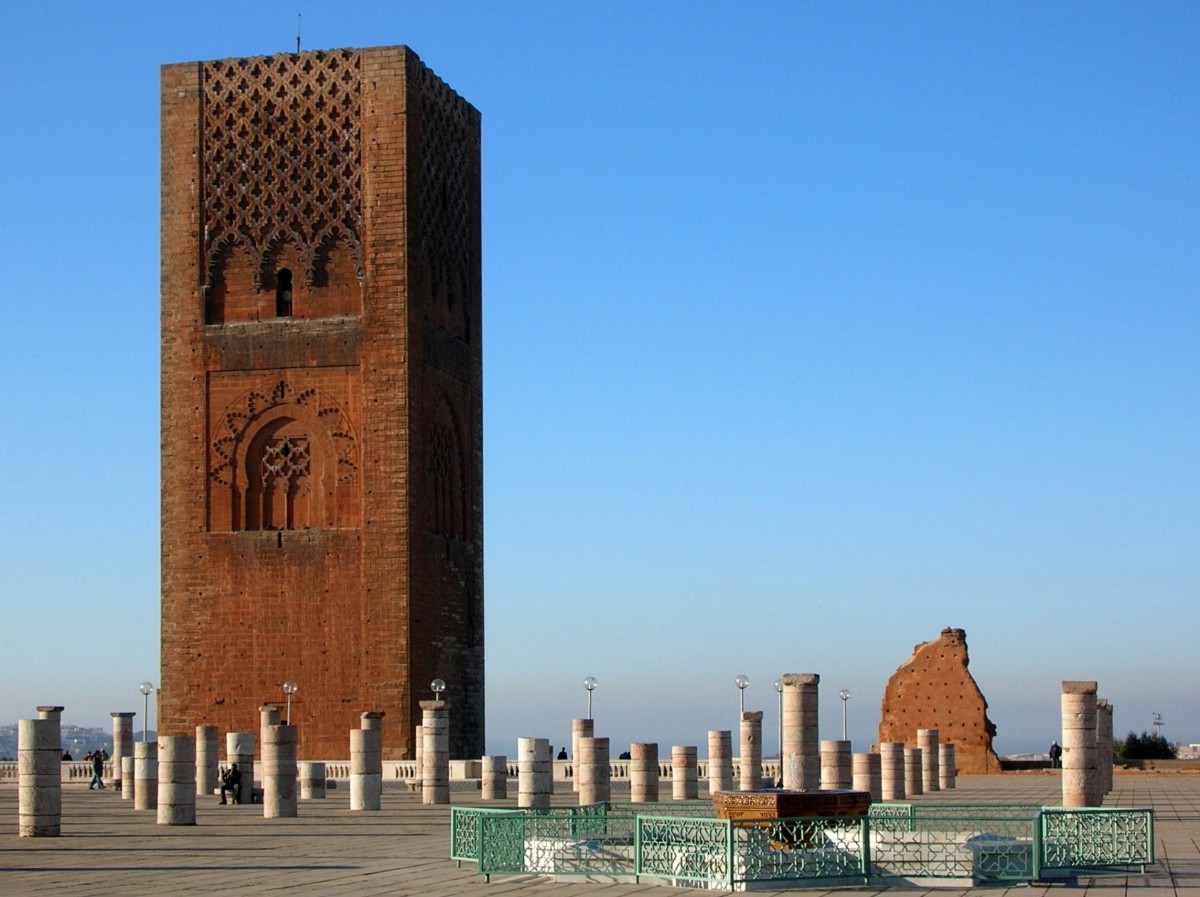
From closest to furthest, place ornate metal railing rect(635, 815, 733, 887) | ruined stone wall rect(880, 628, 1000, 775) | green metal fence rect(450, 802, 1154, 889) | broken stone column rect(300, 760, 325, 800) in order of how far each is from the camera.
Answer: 1. ornate metal railing rect(635, 815, 733, 887)
2. green metal fence rect(450, 802, 1154, 889)
3. broken stone column rect(300, 760, 325, 800)
4. ruined stone wall rect(880, 628, 1000, 775)

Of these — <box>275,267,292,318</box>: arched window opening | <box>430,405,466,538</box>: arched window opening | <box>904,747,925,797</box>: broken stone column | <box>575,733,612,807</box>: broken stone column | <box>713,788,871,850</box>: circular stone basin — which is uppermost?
<box>275,267,292,318</box>: arched window opening

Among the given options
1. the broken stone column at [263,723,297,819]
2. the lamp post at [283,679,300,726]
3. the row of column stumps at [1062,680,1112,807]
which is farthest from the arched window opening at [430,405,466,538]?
the row of column stumps at [1062,680,1112,807]

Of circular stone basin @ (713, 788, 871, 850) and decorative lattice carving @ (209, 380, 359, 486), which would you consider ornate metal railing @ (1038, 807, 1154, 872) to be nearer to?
circular stone basin @ (713, 788, 871, 850)

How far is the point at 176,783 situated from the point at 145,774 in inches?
142

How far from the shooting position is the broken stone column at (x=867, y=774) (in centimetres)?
2170

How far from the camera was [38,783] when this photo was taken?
1738 cm

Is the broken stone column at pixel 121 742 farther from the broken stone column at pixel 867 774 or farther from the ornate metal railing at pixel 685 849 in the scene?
the ornate metal railing at pixel 685 849

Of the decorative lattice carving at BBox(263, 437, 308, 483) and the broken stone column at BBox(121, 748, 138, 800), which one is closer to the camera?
the broken stone column at BBox(121, 748, 138, 800)

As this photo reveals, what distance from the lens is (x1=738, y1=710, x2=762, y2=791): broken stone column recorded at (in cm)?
2497

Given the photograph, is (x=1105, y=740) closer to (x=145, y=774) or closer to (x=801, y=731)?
(x=801, y=731)

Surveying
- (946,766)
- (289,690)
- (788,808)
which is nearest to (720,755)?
(946,766)

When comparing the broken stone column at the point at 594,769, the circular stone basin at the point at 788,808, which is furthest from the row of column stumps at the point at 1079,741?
the broken stone column at the point at 594,769

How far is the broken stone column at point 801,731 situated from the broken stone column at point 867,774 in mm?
1015

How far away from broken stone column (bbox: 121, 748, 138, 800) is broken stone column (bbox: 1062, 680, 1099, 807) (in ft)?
45.5
